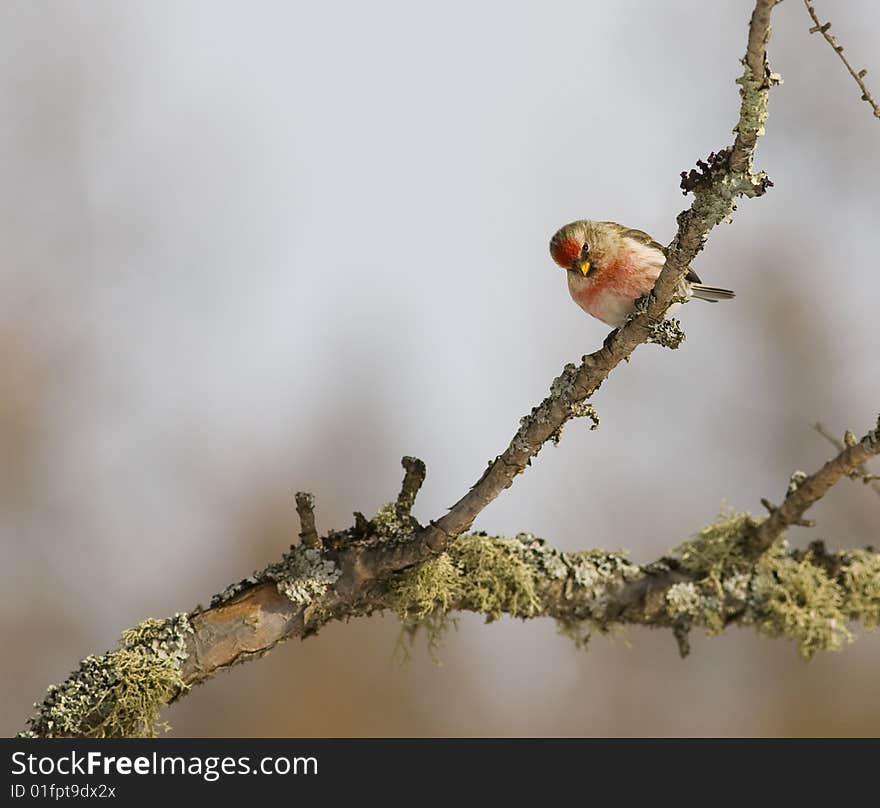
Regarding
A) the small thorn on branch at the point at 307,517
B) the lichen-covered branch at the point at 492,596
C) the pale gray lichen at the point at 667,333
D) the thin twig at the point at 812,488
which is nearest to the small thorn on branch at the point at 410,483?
the lichen-covered branch at the point at 492,596

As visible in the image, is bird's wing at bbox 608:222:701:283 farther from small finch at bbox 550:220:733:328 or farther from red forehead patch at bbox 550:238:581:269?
red forehead patch at bbox 550:238:581:269

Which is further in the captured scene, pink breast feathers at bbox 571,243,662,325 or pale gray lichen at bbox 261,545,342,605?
pink breast feathers at bbox 571,243,662,325

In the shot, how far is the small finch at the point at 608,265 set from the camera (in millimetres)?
3398

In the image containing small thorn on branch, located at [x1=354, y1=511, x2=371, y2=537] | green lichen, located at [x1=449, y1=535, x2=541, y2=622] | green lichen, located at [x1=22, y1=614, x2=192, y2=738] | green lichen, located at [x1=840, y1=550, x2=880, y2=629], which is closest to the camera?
green lichen, located at [x1=22, y1=614, x2=192, y2=738]

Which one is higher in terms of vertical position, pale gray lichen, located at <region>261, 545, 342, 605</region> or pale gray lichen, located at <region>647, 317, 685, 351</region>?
pale gray lichen, located at <region>647, 317, 685, 351</region>

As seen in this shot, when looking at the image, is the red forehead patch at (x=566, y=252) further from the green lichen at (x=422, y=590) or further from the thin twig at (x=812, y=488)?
→ the green lichen at (x=422, y=590)

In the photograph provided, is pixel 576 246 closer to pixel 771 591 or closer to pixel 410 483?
pixel 410 483

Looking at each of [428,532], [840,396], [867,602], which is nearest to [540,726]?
[840,396]

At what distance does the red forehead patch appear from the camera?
359cm

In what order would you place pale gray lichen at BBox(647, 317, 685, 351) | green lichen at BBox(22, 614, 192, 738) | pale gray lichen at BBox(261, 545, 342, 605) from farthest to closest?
1. pale gray lichen at BBox(261, 545, 342, 605)
2. green lichen at BBox(22, 614, 192, 738)
3. pale gray lichen at BBox(647, 317, 685, 351)

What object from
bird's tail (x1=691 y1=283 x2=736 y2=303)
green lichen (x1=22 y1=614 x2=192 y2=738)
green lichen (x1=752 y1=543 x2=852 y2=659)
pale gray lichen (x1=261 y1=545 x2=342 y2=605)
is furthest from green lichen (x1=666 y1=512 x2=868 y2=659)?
green lichen (x1=22 y1=614 x2=192 y2=738)

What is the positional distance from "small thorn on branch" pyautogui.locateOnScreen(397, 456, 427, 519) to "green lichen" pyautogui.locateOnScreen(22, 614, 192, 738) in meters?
0.65

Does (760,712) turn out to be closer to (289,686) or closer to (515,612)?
(289,686)

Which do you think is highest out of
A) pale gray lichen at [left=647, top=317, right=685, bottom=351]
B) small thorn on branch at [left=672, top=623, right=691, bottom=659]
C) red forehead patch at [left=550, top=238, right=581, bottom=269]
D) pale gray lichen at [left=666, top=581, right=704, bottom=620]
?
red forehead patch at [left=550, top=238, right=581, bottom=269]
